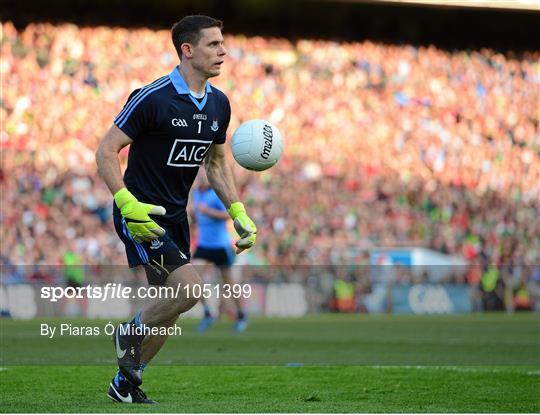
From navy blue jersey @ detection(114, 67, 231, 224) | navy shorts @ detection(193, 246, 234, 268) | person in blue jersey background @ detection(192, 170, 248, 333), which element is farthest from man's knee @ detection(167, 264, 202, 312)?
navy shorts @ detection(193, 246, 234, 268)

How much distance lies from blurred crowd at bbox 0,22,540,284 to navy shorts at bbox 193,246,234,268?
7321mm

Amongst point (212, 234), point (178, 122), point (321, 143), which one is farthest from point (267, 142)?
point (321, 143)

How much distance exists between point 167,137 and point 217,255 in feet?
29.4

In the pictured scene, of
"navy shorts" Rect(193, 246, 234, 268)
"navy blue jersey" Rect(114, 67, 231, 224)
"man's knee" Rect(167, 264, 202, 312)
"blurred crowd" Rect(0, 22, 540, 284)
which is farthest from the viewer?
"blurred crowd" Rect(0, 22, 540, 284)

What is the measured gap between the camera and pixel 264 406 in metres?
6.80

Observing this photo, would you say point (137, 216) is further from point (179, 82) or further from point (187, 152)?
point (179, 82)

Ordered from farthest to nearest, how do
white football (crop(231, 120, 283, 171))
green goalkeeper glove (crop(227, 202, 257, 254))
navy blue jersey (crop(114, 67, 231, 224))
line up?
white football (crop(231, 120, 283, 171)) < green goalkeeper glove (crop(227, 202, 257, 254)) < navy blue jersey (crop(114, 67, 231, 224))

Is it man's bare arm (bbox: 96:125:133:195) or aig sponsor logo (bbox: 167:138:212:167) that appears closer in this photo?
man's bare arm (bbox: 96:125:133:195)

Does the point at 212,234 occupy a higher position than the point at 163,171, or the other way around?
the point at 163,171

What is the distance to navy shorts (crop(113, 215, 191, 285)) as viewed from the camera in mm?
6836

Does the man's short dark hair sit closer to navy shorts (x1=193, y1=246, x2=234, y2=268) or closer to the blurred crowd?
navy shorts (x1=193, y1=246, x2=234, y2=268)

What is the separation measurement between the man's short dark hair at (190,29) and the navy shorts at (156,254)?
3.94ft

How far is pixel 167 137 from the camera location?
22.8ft

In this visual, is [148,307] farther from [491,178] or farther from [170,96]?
[491,178]
